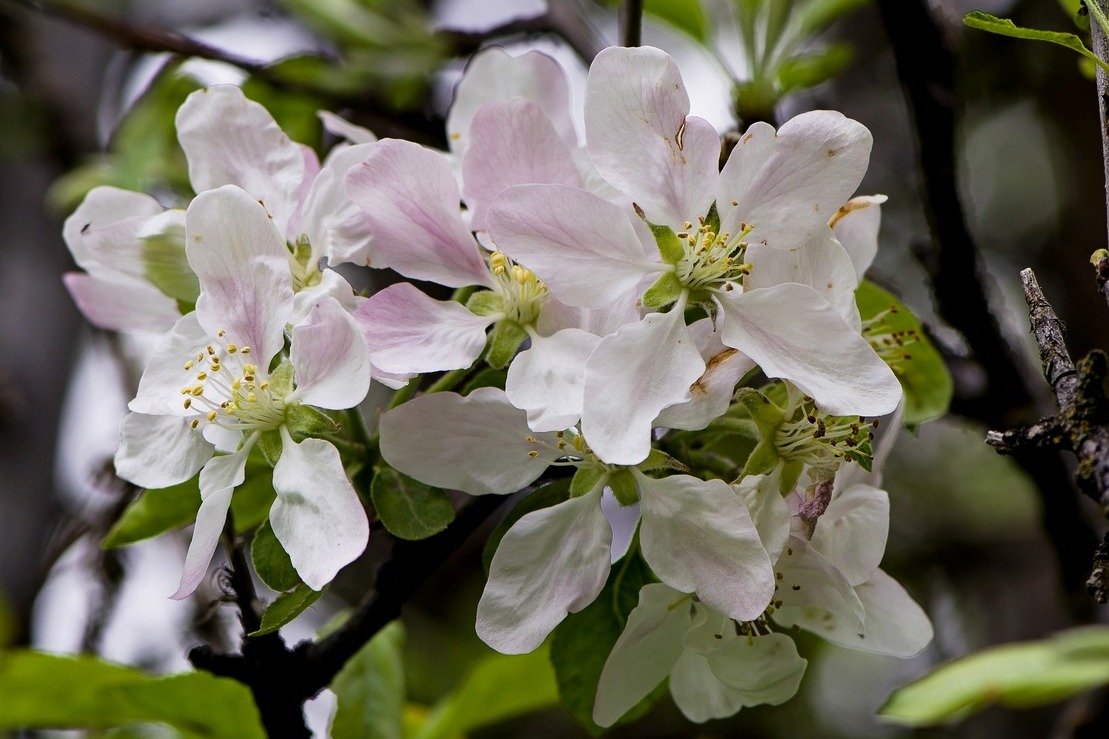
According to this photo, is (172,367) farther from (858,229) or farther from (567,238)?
(858,229)

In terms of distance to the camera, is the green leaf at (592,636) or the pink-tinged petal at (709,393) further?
the green leaf at (592,636)

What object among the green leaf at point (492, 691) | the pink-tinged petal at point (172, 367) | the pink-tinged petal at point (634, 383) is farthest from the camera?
the green leaf at point (492, 691)

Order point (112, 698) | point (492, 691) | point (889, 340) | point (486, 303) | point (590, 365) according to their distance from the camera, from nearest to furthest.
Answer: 1. point (590, 365)
2. point (486, 303)
3. point (889, 340)
4. point (112, 698)
5. point (492, 691)

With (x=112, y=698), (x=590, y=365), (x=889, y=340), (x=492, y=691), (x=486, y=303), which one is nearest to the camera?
(x=590, y=365)

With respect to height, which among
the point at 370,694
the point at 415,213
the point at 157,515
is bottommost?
the point at 370,694

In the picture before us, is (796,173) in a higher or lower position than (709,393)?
higher

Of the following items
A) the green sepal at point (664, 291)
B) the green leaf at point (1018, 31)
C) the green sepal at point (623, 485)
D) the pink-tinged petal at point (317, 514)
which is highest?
the green leaf at point (1018, 31)

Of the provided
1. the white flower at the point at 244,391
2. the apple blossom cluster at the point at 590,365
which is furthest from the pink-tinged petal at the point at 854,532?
the white flower at the point at 244,391

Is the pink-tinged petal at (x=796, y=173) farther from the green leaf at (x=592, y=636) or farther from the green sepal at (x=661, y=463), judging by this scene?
the green leaf at (x=592, y=636)

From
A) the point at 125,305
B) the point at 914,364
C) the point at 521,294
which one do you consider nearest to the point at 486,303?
the point at 521,294
